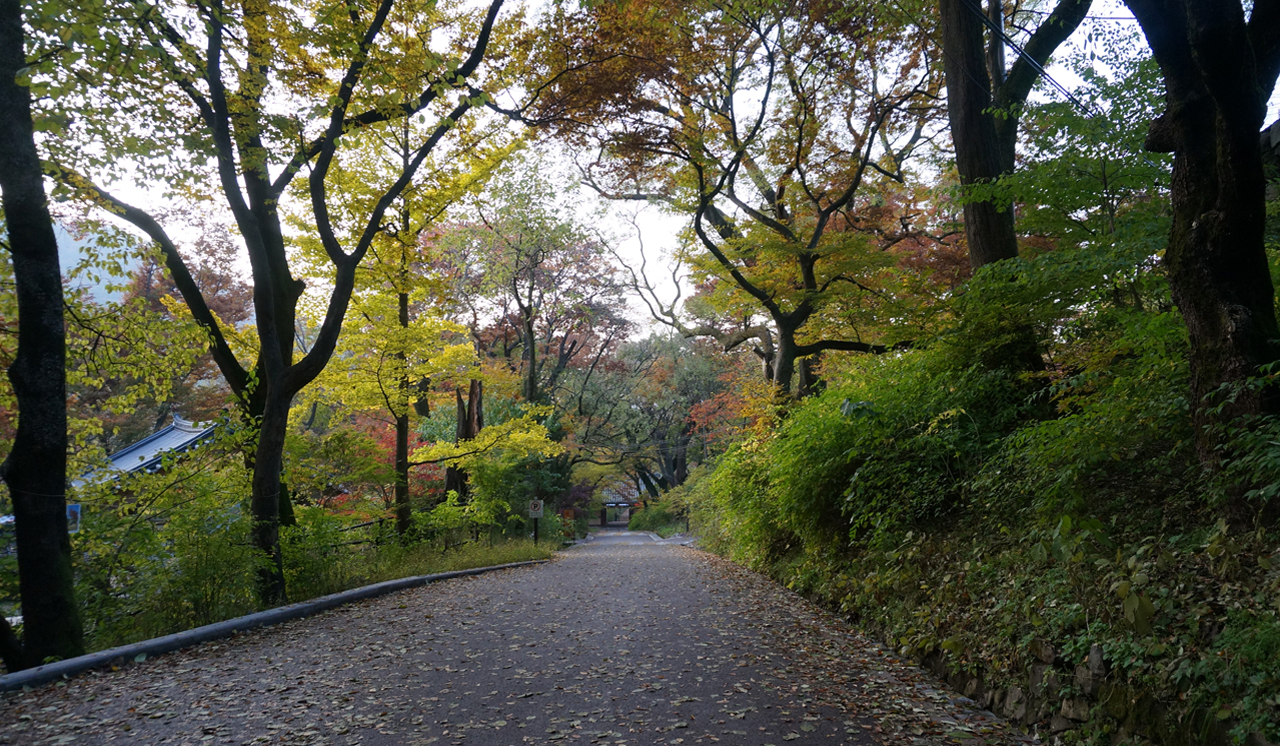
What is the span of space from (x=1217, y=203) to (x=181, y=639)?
8.04m

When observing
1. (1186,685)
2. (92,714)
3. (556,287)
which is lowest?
(92,714)

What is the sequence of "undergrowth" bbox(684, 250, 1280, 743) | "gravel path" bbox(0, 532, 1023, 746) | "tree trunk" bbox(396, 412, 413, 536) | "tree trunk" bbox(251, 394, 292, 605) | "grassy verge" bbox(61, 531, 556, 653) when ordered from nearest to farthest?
"undergrowth" bbox(684, 250, 1280, 743), "gravel path" bbox(0, 532, 1023, 746), "grassy verge" bbox(61, 531, 556, 653), "tree trunk" bbox(251, 394, 292, 605), "tree trunk" bbox(396, 412, 413, 536)

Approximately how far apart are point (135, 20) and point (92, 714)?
5684 millimetres

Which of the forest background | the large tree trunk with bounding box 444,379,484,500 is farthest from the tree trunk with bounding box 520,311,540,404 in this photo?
the forest background

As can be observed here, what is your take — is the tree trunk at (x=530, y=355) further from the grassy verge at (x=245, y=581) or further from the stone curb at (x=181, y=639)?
the stone curb at (x=181, y=639)

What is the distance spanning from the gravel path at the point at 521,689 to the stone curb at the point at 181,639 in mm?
146

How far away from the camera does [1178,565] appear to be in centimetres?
346

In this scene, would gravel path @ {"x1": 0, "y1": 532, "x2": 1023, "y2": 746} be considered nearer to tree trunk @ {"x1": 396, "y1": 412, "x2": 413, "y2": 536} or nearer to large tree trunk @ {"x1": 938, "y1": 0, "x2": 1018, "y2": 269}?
large tree trunk @ {"x1": 938, "y1": 0, "x2": 1018, "y2": 269}

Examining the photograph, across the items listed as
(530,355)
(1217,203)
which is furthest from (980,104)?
(530,355)

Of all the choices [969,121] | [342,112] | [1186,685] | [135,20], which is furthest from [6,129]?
[969,121]

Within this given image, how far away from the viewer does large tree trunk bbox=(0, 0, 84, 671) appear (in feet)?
17.2

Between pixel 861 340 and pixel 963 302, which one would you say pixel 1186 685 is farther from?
pixel 861 340

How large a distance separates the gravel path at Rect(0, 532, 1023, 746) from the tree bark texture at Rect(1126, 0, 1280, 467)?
7.35ft

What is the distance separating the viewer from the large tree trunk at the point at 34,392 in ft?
17.2
